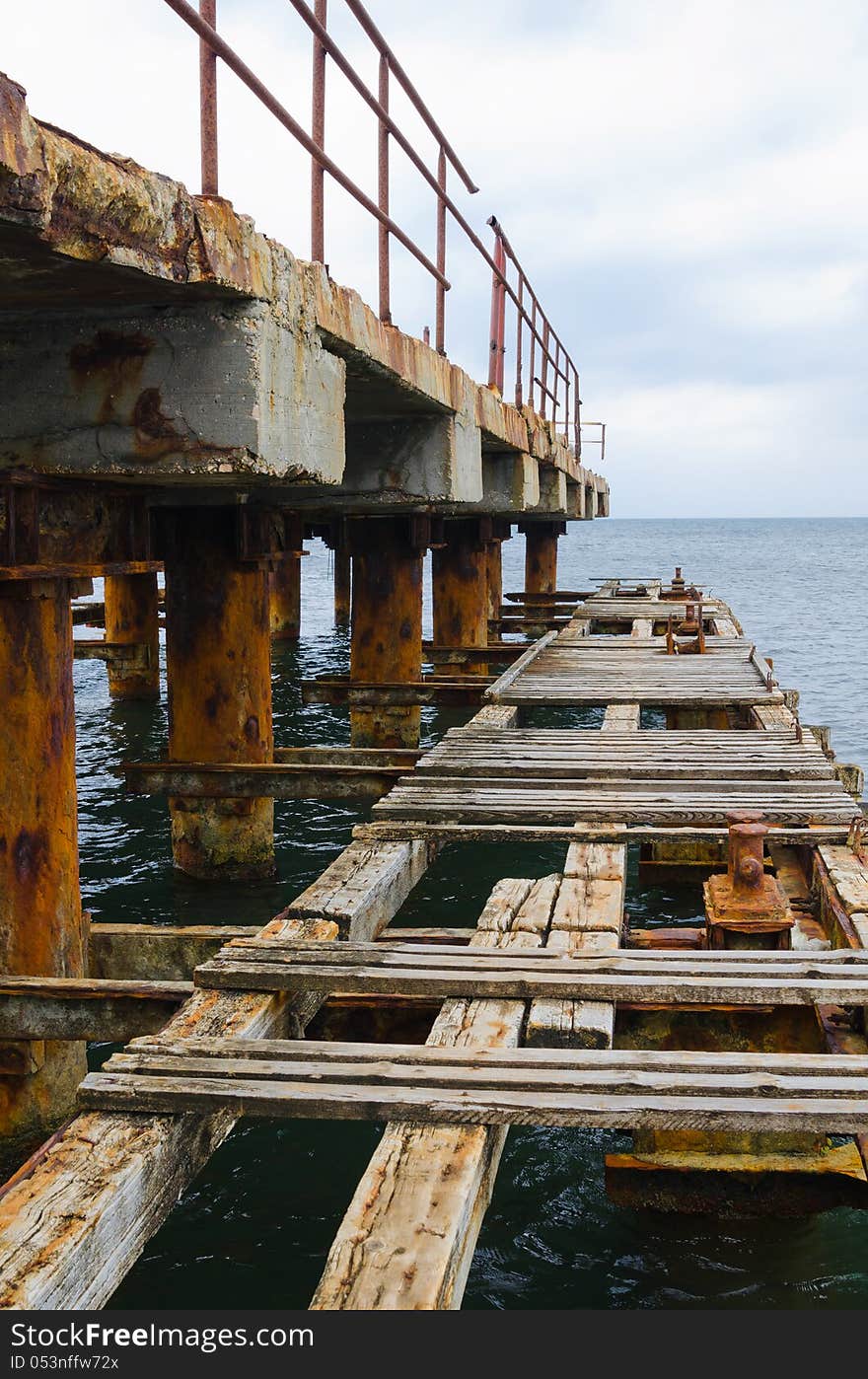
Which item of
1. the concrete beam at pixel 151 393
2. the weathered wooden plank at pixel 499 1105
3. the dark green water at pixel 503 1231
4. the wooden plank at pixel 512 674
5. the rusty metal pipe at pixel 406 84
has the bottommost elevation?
the dark green water at pixel 503 1231

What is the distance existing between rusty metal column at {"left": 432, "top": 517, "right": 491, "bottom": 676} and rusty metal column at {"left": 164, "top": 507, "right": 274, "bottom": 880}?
273 inches

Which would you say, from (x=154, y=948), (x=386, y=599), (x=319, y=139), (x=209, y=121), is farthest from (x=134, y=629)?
(x=209, y=121)

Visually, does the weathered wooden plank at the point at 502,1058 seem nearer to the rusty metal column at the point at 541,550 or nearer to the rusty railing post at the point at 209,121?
the rusty railing post at the point at 209,121

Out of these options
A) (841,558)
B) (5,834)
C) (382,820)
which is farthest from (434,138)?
(841,558)

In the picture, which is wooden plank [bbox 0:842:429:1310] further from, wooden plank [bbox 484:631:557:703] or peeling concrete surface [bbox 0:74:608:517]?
wooden plank [bbox 484:631:557:703]

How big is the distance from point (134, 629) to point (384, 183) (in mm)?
10373

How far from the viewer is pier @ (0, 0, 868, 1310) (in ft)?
8.98

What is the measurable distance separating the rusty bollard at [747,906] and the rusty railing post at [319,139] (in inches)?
119

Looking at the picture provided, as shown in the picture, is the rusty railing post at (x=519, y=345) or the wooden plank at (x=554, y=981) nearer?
the wooden plank at (x=554, y=981)

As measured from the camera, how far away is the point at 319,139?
5398mm

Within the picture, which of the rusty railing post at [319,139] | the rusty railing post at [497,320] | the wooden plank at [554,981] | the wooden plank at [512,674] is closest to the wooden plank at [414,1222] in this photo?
the wooden plank at [554,981]

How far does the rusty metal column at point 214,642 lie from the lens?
754 cm

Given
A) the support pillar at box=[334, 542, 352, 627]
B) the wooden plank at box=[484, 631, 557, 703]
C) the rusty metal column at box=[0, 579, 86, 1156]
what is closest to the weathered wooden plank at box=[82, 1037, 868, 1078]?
the rusty metal column at box=[0, 579, 86, 1156]

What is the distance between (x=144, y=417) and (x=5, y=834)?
168cm
